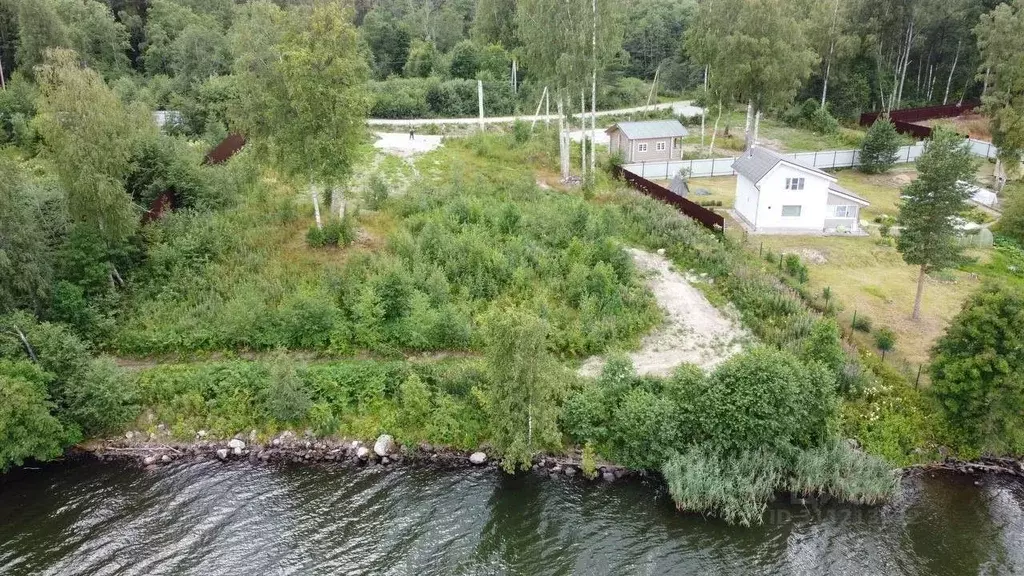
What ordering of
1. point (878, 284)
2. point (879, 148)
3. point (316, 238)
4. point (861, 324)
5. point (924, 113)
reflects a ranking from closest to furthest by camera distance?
point (861, 324) → point (316, 238) → point (878, 284) → point (879, 148) → point (924, 113)

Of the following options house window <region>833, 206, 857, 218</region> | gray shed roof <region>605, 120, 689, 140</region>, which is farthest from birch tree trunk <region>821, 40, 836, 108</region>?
house window <region>833, 206, 857, 218</region>

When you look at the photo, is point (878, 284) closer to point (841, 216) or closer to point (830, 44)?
point (841, 216)

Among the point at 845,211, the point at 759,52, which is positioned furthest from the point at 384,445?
the point at 759,52

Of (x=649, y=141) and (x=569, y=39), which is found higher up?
(x=569, y=39)

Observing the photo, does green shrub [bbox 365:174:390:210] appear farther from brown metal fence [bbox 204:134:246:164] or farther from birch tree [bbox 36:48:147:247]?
birch tree [bbox 36:48:147:247]

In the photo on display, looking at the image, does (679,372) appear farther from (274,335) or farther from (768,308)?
(274,335)

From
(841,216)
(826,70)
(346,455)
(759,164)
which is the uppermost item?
(826,70)

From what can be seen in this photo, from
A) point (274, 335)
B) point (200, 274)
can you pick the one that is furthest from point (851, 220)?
point (200, 274)
